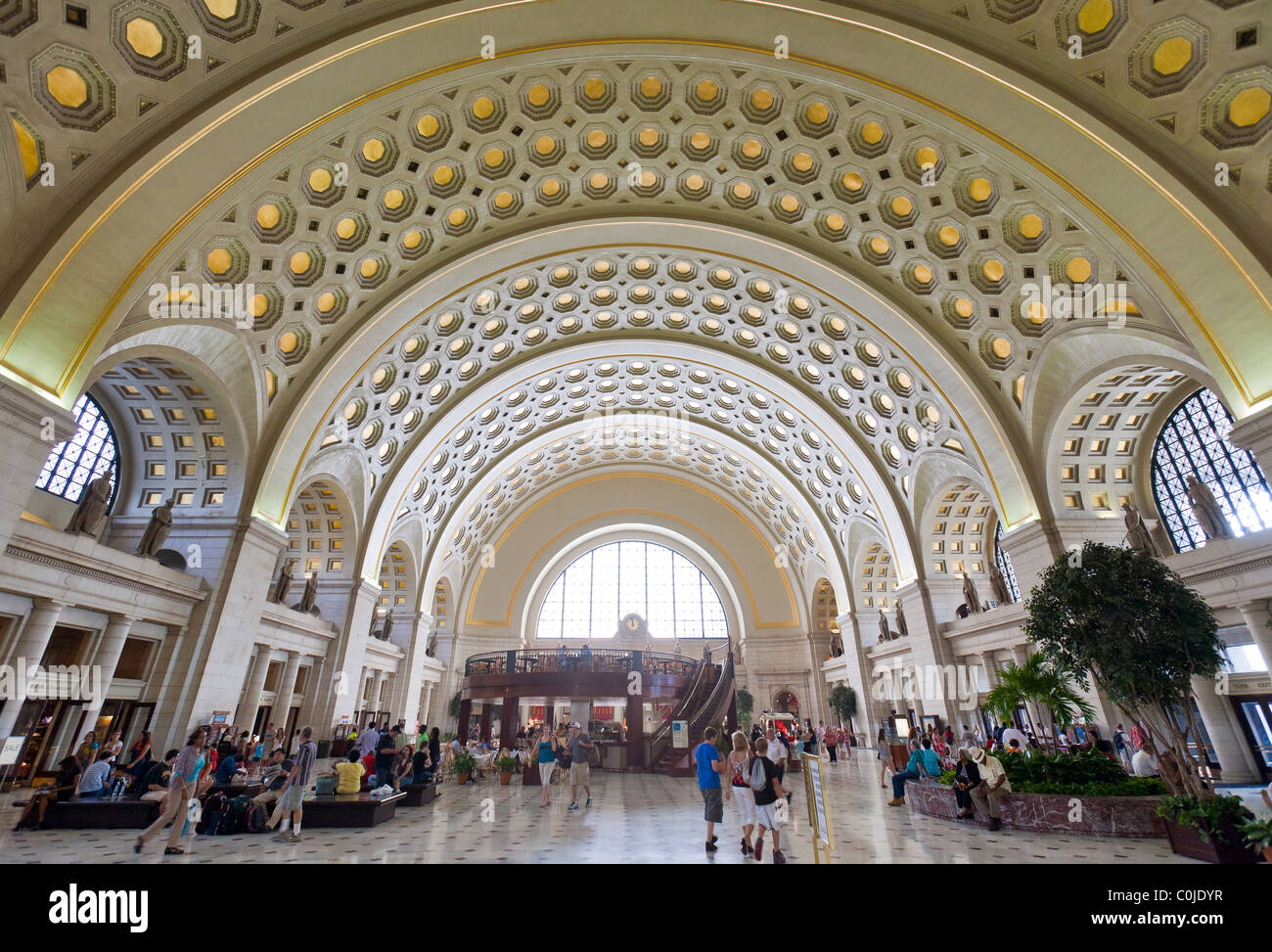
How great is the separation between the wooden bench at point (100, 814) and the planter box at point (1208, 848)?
14.8 metres

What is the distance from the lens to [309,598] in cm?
1936

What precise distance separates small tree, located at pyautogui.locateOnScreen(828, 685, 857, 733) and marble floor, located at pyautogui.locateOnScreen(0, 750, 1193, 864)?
59.6 ft

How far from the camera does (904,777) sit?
11891mm

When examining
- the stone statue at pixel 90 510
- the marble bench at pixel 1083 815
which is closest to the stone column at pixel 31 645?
the stone statue at pixel 90 510

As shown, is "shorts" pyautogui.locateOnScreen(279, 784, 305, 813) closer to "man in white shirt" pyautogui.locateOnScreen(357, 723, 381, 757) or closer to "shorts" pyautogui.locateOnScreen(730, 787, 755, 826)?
"man in white shirt" pyautogui.locateOnScreen(357, 723, 381, 757)

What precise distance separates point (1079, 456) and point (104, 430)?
2763 centimetres

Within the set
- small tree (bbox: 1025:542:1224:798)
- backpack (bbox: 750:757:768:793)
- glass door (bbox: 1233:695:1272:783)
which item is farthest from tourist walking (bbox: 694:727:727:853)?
glass door (bbox: 1233:695:1272:783)

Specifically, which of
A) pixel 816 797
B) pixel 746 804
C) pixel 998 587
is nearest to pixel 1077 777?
pixel 816 797

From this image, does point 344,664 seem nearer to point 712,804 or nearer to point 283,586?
point 283,586

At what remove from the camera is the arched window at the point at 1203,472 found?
48.6ft

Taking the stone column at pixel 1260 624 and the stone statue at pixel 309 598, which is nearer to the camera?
the stone column at pixel 1260 624

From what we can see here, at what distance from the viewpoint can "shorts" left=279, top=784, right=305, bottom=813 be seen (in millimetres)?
8266

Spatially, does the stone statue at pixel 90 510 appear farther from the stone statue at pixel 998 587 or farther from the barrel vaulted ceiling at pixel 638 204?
the stone statue at pixel 998 587

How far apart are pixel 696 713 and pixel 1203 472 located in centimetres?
1862
